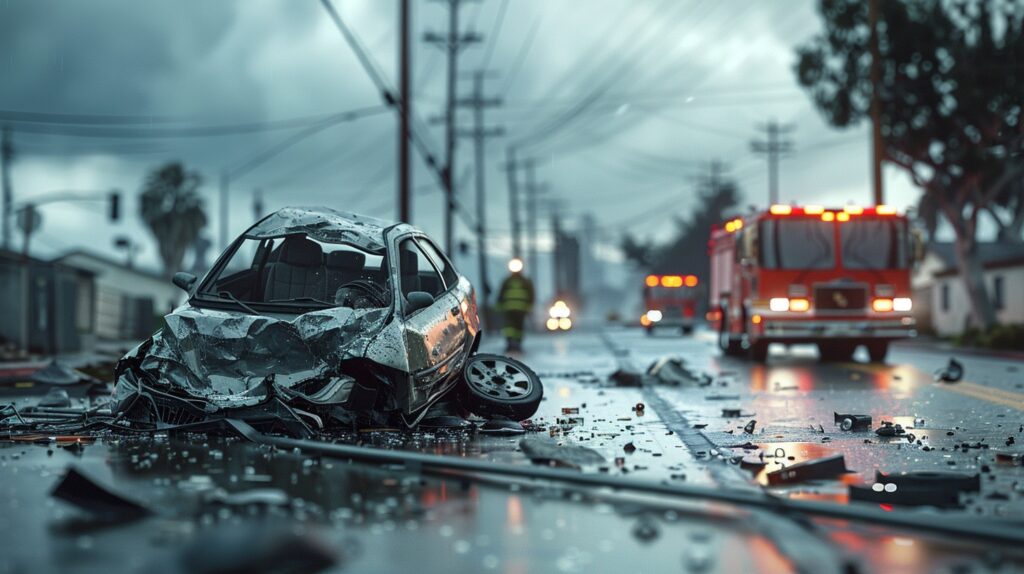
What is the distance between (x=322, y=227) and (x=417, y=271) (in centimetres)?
95

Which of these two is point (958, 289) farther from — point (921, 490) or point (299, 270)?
point (921, 490)

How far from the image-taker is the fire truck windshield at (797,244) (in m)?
20.0

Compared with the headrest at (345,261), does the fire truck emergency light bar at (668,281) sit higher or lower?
higher

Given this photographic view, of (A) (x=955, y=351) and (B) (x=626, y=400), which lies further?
(A) (x=955, y=351)

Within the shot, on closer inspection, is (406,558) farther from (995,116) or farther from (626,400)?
(995,116)

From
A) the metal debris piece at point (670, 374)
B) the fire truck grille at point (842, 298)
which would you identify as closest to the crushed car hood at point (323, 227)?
the metal debris piece at point (670, 374)

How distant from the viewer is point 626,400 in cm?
1267

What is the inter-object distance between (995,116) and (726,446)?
1126 inches

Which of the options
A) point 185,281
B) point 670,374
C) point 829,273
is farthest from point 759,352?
point 185,281

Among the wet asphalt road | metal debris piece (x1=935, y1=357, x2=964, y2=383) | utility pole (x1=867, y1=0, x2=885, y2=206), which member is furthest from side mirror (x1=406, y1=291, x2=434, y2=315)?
utility pole (x1=867, y1=0, x2=885, y2=206)

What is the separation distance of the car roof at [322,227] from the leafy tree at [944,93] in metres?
26.4

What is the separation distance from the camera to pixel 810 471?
6715 millimetres

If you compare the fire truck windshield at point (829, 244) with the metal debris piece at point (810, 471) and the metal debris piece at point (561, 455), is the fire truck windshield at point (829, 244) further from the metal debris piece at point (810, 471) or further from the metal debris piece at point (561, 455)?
the metal debris piece at point (810, 471)

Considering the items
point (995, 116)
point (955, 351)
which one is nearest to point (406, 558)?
point (955, 351)
